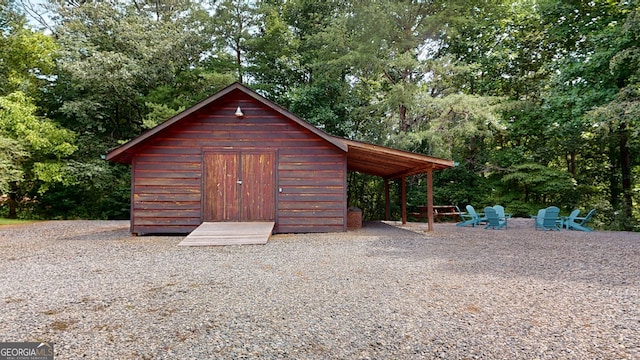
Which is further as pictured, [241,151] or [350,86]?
[350,86]

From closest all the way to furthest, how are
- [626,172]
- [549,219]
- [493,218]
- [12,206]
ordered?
[549,219]
[493,218]
[626,172]
[12,206]

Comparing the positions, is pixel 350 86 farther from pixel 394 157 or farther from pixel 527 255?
pixel 527 255

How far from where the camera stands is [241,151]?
28.0 feet

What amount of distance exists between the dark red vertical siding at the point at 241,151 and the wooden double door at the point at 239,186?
0.14m

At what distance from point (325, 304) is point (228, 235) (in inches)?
172

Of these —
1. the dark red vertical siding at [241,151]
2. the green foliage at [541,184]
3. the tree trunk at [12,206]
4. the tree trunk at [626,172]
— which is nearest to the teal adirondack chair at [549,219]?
the tree trunk at [626,172]

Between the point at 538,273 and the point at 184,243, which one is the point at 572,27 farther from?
the point at 184,243

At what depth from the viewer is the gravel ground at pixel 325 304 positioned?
2311 mm

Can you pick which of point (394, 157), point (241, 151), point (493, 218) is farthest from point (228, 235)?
point (493, 218)

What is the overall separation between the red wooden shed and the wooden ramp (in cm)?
71

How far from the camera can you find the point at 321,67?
15133 mm

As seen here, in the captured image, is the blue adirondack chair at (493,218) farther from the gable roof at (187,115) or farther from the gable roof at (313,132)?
the gable roof at (187,115)

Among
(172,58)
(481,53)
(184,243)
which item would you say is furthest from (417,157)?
(172,58)

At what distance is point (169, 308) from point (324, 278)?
6.02 feet
